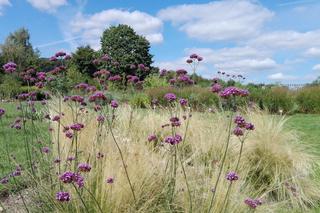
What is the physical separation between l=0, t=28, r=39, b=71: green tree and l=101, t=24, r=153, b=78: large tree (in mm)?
8045

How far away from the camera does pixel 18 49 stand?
44.2 m

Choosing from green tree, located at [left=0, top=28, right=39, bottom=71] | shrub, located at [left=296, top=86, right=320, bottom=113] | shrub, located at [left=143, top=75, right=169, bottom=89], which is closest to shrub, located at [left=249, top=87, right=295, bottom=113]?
shrub, located at [left=296, top=86, right=320, bottom=113]

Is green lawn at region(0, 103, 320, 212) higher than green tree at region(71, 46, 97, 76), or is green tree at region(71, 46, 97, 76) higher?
green tree at region(71, 46, 97, 76)

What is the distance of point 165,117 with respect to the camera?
6840 millimetres

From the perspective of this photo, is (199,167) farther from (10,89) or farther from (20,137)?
(10,89)

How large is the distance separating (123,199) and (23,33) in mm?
60462

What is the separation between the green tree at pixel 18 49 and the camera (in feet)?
140

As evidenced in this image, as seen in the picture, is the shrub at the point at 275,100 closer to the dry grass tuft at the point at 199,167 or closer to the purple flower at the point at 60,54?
the dry grass tuft at the point at 199,167

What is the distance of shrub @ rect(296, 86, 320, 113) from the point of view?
672 inches

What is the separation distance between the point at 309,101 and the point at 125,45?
3270 cm

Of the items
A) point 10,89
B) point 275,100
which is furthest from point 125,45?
point 275,100

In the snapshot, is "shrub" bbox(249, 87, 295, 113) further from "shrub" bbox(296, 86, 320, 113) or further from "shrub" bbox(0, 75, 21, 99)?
"shrub" bbox(0, 75, 21, 99)

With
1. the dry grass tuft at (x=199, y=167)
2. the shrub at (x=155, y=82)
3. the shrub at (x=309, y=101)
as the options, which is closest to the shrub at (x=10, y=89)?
the shrub at (x=155, y=82)

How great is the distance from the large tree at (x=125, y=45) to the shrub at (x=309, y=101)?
29.9m
